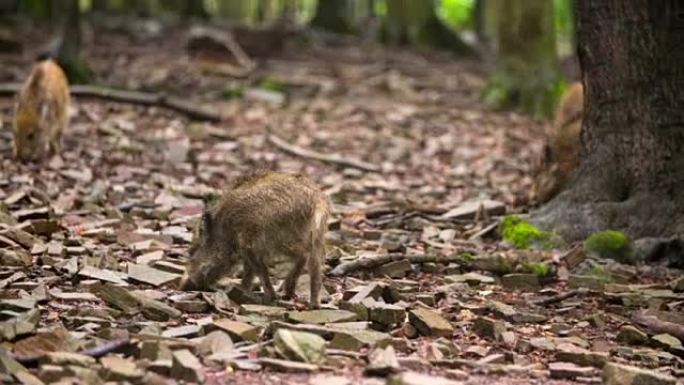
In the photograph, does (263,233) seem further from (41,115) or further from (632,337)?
(41,115)

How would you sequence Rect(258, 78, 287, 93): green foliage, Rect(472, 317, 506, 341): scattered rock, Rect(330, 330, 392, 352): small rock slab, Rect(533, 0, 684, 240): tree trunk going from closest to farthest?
Rect(330, 330, 392, 352): small rock slab → Rect(472, 317, 506, 341): scattered rock → Rect(533, 0, 684, 240): tree trunk → Rect(258, 78, 287, 93): green foliage

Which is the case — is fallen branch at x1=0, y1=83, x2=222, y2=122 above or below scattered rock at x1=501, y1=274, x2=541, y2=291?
above

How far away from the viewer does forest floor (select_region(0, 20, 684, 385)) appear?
21.0 ft

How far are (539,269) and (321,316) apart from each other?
267 cm

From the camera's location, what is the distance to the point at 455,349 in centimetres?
696

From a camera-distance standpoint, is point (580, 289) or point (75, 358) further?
point (580, 289)

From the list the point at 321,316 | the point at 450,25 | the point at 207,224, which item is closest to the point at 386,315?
the point at 321,316

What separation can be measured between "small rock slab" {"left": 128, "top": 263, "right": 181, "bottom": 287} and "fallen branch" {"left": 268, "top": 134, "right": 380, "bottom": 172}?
6092 mm

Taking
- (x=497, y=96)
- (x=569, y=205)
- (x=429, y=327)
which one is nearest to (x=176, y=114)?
(x=497, y=96)

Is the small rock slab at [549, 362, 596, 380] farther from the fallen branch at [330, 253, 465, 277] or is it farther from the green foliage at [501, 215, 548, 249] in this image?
the green foliage at [501, 215, 548, 249]

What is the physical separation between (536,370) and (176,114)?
A: 1108cm

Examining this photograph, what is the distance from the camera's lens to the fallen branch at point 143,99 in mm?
16852

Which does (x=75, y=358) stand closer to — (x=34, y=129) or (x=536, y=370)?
(x=536, y=370)

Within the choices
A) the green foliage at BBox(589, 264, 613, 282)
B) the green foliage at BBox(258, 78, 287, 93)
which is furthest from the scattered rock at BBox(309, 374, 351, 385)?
the green foliage at BBox(258, 78, 287, 93)
